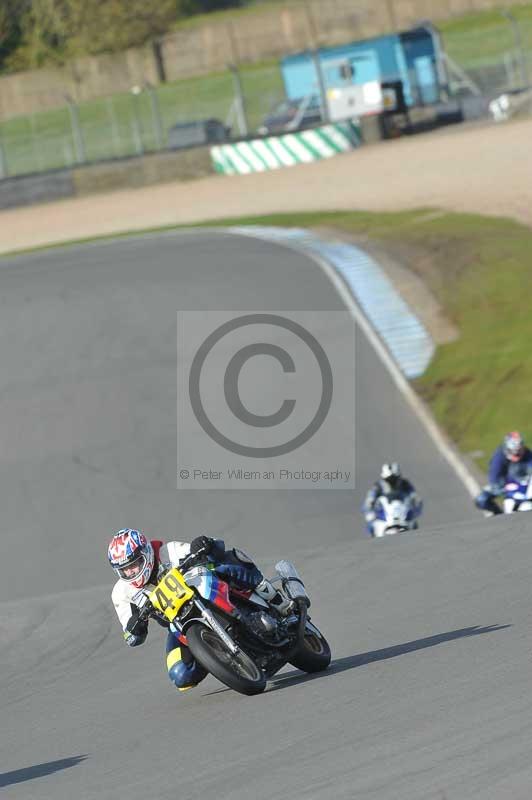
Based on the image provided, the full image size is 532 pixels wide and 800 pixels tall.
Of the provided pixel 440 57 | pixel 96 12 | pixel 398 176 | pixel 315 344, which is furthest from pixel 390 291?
pixel 96 12

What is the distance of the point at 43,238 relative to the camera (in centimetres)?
3966

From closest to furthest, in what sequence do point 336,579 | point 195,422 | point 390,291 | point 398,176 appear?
point 336,579
point 195,422
point 390,291
point 398,176

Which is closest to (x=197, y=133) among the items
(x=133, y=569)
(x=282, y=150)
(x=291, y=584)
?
(x=282, y=150)

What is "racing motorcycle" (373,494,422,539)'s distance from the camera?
51.3ft

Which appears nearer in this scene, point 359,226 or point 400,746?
point 400,746

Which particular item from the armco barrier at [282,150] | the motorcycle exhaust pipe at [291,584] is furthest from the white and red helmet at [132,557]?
the armco barrier at [282,150]

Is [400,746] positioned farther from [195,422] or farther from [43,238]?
[43,238]

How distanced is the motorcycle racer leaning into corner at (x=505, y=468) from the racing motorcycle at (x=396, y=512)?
3.12 feet

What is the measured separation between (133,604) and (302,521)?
925 cm

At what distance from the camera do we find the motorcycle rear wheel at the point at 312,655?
333 inches

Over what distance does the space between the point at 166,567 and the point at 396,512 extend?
763 centimetres

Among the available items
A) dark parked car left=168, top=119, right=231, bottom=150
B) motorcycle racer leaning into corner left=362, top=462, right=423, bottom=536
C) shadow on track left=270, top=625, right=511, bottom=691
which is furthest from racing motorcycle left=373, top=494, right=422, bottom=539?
dark parked car left=168, top=119, right=231, bottom=150

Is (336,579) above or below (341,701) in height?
below

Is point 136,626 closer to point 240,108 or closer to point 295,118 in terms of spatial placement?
point 240,108
